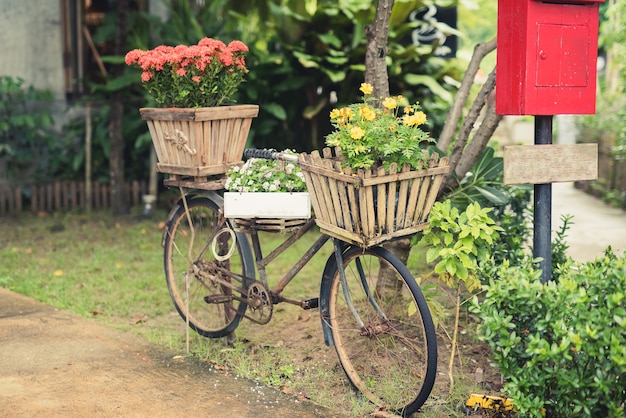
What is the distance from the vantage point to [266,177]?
4441 millimetres

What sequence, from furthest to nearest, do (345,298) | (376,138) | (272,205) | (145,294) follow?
(145,294), (272,205), (345,298), (376,138)

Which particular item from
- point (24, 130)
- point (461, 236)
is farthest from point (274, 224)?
point (24, 130)

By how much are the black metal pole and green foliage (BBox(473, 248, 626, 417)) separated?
0.19m

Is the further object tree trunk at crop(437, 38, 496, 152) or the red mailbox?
tree trunk at crop(437, 38, 496, 152)

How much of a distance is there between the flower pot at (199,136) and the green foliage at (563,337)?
6.49 ft

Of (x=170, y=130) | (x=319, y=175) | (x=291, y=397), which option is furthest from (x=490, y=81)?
(x=291, y=397)

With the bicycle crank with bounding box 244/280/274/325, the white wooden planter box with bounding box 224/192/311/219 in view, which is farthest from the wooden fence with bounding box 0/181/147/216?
the white wooden planter box with bounding box 224/192/311/219

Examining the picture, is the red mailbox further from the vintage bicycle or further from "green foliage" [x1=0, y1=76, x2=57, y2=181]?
"green foliage" [x1=0, y1=76, x2=57, y2=181]

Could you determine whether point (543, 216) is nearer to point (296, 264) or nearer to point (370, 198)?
point (370, 198)

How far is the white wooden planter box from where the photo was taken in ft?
14.1

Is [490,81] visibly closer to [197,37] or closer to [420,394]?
[420,394]

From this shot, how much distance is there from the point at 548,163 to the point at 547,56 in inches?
19.7

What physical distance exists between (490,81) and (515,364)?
2149 millimetres

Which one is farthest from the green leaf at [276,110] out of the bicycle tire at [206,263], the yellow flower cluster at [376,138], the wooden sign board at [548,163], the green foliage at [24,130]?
the wooden sign board at [548,163]
